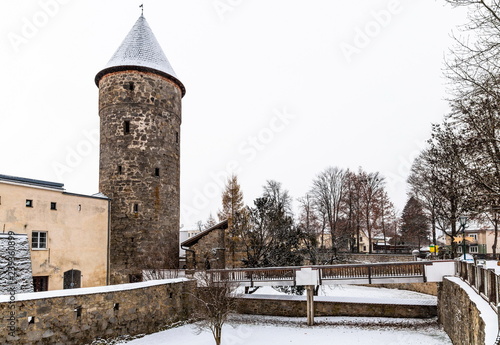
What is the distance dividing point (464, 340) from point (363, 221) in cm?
3467

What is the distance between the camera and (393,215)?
4606cm

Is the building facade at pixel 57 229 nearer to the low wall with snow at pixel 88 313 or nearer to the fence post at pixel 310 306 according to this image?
the low wall with snow at pixel 88 313

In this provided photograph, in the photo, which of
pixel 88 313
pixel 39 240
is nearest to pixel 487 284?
pixel 88 313

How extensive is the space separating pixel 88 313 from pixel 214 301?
4856 millimetres

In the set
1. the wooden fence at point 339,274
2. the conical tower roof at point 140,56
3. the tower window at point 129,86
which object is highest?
the conical tower roof at point 140,56

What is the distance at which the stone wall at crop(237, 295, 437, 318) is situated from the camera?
18.0 metres

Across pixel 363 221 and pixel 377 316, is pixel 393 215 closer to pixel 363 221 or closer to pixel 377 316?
pixel 363 221

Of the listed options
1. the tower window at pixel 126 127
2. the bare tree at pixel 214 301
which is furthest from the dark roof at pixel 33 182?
A: the bare tree at pixel 214 301

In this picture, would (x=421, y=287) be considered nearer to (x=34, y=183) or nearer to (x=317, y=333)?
(x=317, y=333)

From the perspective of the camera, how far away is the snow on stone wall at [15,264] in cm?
1402

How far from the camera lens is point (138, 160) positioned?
2297 centimetres

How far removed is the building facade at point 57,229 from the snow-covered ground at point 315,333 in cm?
571

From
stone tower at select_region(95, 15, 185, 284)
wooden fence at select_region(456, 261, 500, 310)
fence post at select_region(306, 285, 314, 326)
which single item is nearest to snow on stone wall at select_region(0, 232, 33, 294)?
stone tower at select_region(95, 15, 185, 284)

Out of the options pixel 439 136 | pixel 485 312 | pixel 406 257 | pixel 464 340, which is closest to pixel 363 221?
pixel 406 257
